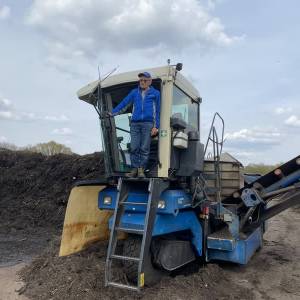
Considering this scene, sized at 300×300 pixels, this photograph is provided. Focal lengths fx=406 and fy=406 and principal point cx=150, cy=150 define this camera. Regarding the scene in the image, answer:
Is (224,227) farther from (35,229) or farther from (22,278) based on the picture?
(35,229)

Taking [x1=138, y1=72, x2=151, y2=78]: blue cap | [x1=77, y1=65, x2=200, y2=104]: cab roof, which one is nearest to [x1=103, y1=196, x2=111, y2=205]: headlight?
[x1=77, y1=65, x2=200, y2=104]: cab roof

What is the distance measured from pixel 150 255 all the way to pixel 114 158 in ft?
4.86

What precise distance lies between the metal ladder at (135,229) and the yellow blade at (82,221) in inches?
33.5

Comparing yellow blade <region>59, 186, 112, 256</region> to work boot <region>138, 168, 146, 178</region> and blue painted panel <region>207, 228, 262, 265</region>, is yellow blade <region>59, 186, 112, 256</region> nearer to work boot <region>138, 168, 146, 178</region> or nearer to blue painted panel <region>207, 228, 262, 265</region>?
work boot <region>138, 168, 146, 178</region>

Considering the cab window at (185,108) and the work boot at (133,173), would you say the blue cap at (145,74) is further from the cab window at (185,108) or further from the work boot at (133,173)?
the work boot at (133,173)

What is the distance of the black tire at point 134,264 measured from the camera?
5.05 metres

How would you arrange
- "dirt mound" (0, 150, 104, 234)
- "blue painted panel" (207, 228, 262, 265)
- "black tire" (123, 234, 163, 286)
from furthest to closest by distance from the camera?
"dirt mound" (0, 150, 104, 234)
"blue painted panel" (207, 228, 262, 265)
"black tire" (123, 234, 163, 286)

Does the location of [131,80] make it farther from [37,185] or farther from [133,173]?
[37,185]

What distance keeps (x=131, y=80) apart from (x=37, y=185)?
25.1ft

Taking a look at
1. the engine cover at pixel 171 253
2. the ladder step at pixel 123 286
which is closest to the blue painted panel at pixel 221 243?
the engine cover at pixel 171 253

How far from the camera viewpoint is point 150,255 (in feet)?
17.0

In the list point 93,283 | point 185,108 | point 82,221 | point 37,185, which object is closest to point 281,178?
point 185,108

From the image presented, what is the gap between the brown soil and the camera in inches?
194

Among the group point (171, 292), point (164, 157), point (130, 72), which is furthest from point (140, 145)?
point (171, 292)
